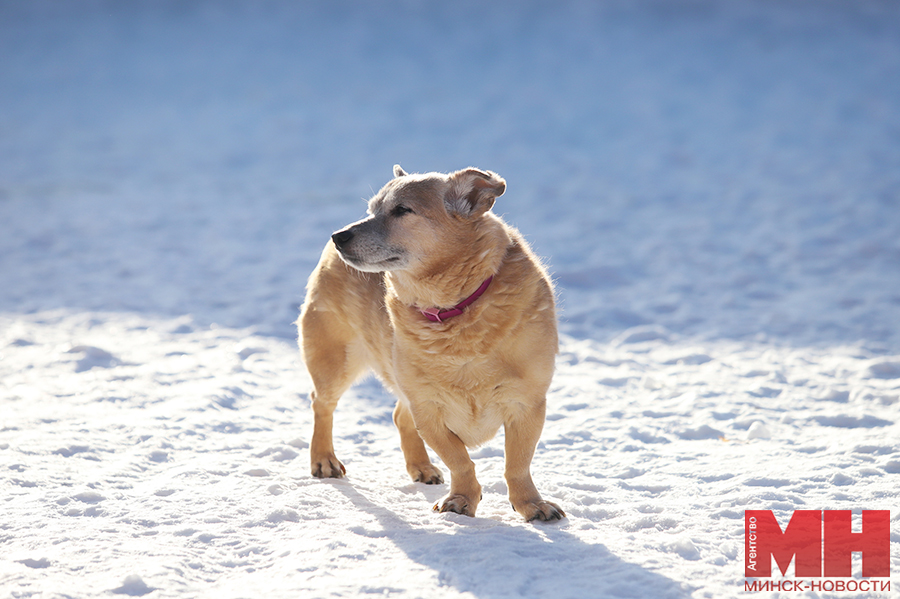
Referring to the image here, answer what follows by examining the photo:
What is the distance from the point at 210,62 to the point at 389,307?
1526cm

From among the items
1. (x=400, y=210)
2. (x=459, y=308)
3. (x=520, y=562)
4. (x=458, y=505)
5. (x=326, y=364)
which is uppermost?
(x=400, y=210)

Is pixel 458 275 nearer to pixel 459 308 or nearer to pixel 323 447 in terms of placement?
pixel 459 308

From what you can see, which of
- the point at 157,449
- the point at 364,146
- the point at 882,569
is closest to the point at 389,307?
the point at 157,449

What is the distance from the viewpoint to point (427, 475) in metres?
3.87

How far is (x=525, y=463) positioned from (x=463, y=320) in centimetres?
64

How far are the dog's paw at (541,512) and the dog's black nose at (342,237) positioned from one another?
1.31 meters

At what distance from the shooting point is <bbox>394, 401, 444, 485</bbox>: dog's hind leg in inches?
153

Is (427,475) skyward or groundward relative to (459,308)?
groundward

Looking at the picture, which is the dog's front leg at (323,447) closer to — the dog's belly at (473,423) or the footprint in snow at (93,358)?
the dog's belly at (473,423)

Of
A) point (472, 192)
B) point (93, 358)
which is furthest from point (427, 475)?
point (93, 358)

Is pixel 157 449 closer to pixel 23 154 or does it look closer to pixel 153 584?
pixel 153 584

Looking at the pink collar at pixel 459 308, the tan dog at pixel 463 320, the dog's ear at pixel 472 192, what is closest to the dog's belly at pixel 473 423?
the tan dog at pixel 463 320

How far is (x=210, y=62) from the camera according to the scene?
17.0 meters

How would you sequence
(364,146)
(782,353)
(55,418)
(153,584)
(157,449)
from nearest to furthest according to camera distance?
(153,584) < (157,449) < (55,418) < (782,353) < (364,146)
